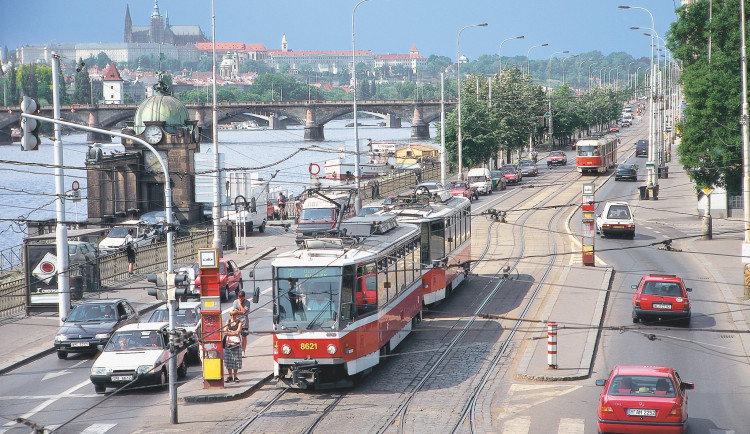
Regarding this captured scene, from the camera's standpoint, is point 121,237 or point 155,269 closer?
point 155,269

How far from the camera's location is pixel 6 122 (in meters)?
116

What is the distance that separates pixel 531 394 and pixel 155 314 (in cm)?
1086

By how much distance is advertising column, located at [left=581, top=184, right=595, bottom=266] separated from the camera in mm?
36188

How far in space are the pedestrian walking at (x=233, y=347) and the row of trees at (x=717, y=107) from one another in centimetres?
2761

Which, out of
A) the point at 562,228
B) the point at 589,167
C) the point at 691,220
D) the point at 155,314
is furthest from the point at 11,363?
the point at 589,167

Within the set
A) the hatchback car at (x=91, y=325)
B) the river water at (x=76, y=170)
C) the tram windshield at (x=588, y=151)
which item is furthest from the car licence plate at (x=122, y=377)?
the tram windshield at (x=588, y=151)

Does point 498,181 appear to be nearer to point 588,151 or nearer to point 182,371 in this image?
point 588,151

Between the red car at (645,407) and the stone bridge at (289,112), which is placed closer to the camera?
the red car at (645,407)

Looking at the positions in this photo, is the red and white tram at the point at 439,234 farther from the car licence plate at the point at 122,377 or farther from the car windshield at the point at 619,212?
the car windshield at the point at 619,212

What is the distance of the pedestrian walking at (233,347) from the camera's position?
2228 centimetres

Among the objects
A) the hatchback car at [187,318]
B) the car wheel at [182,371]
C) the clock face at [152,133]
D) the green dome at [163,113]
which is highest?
the green dome at [163,113]

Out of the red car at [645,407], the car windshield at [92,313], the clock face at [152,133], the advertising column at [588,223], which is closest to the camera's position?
the red car at [645,407]

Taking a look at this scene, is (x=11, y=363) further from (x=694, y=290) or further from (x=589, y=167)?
(x=589, y=167)

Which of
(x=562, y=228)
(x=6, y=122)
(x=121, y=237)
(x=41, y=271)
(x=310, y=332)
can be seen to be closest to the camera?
(x=310, y=332)
